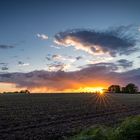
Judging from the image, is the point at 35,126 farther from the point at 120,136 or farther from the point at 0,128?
the point at 120,136

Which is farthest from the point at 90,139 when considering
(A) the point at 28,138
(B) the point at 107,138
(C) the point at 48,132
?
(C) the point at 48,132

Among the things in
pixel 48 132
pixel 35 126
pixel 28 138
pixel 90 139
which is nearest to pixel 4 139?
pixel 28 138

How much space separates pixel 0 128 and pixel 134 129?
11908mm

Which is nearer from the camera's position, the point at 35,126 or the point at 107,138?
the point at 107,138

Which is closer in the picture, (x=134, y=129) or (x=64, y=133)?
(x=134, y=129)

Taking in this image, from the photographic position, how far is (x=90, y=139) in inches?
507

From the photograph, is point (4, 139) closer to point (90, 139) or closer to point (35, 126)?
point (35, 126)

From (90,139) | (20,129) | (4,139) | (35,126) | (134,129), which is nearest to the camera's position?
(90,139)

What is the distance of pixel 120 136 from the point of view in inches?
530

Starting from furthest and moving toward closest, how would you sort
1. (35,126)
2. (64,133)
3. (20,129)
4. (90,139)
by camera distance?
1. (35,126)
2. (20,129)
3. (64,133)
4. (90,139)

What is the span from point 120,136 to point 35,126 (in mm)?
11360

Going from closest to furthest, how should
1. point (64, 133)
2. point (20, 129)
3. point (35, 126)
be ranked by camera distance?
point (64, 133)
point (20, 129)
point (35, 126)

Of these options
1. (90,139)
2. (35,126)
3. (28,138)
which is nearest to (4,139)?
(28,138)

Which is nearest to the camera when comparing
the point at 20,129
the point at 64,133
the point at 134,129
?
the point at 134,129
